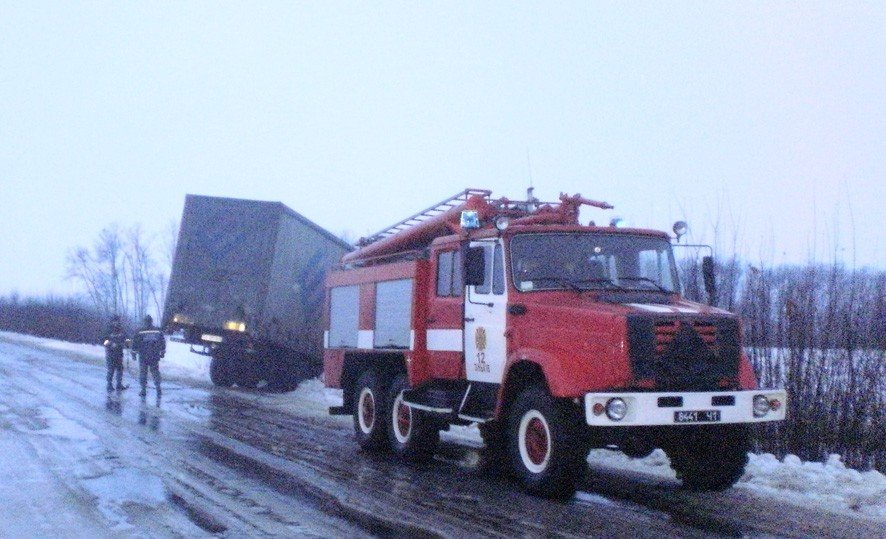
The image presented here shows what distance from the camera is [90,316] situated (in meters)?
58.3

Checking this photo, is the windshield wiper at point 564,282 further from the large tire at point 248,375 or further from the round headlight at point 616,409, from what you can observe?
the large tire at point 248,375

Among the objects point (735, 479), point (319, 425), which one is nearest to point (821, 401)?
point (735, 479)

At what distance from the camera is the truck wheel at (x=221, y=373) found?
25.0 m

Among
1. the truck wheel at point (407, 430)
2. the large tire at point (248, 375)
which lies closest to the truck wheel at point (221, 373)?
the large tire at point (248, 375)

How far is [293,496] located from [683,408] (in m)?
3.62

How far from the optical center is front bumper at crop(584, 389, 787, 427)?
8.47m

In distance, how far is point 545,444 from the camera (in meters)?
9.24

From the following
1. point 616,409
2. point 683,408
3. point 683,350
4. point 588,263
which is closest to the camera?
point 616,409

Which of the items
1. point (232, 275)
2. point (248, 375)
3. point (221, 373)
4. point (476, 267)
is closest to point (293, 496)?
point (476, 267)

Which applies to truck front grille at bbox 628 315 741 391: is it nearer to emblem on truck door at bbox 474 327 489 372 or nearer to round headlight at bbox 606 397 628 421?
round headlight at bbox 606 397 628 421

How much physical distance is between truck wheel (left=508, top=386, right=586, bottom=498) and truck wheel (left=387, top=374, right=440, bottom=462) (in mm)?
2259

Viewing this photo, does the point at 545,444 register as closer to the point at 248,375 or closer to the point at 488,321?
the point at 488,321

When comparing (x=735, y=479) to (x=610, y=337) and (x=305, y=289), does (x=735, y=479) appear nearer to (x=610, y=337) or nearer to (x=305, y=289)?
(x=610, y=337)

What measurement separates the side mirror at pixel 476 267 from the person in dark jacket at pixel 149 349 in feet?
37.3
